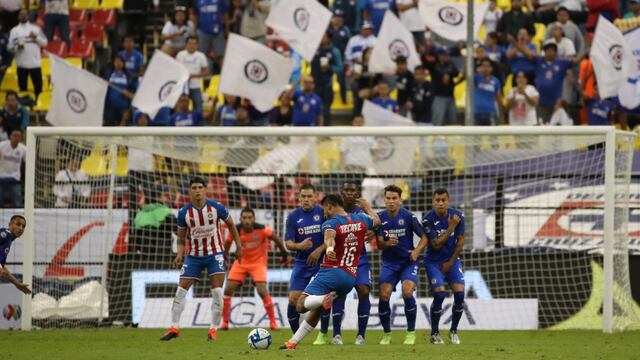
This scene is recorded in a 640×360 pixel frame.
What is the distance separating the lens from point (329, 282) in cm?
1359

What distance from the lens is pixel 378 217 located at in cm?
1548

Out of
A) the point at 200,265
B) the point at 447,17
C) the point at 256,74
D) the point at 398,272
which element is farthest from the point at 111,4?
the point at 398,272

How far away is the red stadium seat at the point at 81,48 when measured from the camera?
90.5 ft

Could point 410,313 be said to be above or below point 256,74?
below

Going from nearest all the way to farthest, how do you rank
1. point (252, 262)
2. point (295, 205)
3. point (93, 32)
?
point (252, 262)
point (295, 205)
point (93, 32)

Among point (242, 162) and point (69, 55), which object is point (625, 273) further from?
point (69, 55)

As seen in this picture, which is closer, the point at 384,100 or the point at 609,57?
the point at 609,57

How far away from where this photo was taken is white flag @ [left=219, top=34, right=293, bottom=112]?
22797 millimetres

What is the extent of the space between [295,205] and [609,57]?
7.00 metres

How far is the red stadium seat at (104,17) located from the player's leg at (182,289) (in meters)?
13.4

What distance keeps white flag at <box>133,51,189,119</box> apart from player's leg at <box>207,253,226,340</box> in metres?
7.22

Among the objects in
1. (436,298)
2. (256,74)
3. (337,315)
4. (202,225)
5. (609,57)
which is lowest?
(337,315)

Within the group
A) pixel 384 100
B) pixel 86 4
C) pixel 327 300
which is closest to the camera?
pixel 327 300

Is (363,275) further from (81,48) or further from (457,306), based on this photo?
(81,48)
